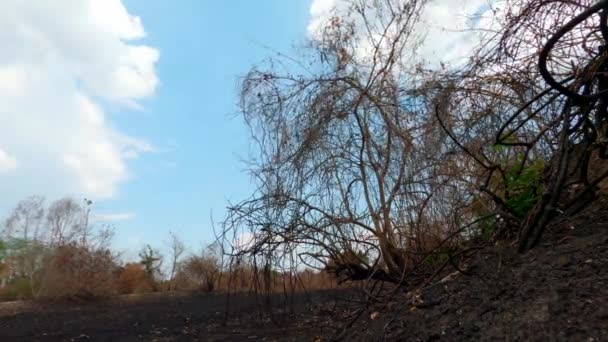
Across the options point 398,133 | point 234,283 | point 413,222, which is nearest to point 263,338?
point 234,283

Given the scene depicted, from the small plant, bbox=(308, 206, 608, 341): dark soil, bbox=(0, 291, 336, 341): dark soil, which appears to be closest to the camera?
bbox=(308, 206, 608, 341): dark soil

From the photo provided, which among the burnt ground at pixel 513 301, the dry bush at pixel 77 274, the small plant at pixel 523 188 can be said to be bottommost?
the burnt ground at pixel 513 301

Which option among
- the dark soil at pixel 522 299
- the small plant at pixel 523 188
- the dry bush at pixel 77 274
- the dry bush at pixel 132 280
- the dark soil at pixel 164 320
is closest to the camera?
the dark soil at pixel 522 299

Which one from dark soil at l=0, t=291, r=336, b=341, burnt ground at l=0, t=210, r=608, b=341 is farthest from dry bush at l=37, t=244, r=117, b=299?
burnt ground at l=0, t=210, r=608, b=341

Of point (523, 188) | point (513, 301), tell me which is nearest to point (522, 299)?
point (513, 301)

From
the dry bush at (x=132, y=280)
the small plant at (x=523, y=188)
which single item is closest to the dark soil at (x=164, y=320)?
the small plant at (x=523, y=188)

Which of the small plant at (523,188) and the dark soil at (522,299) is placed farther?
the small plant at (523,188)

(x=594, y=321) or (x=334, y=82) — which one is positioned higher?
(x=334, y=82)

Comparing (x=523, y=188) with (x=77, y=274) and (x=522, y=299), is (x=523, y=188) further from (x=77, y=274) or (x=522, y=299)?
(x=77, y=274)

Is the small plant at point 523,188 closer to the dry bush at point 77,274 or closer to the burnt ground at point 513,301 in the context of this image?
the burnt ground at point 513,301

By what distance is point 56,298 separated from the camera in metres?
12.3

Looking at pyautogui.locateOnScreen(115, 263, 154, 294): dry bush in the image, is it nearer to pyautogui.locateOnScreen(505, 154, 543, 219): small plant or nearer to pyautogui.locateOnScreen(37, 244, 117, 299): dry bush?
pyautogui.locateOnScreen(37, 244, 117, 299): dry bush

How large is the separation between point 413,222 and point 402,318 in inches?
56.3

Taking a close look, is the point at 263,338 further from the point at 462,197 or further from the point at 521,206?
the point at 521,206
